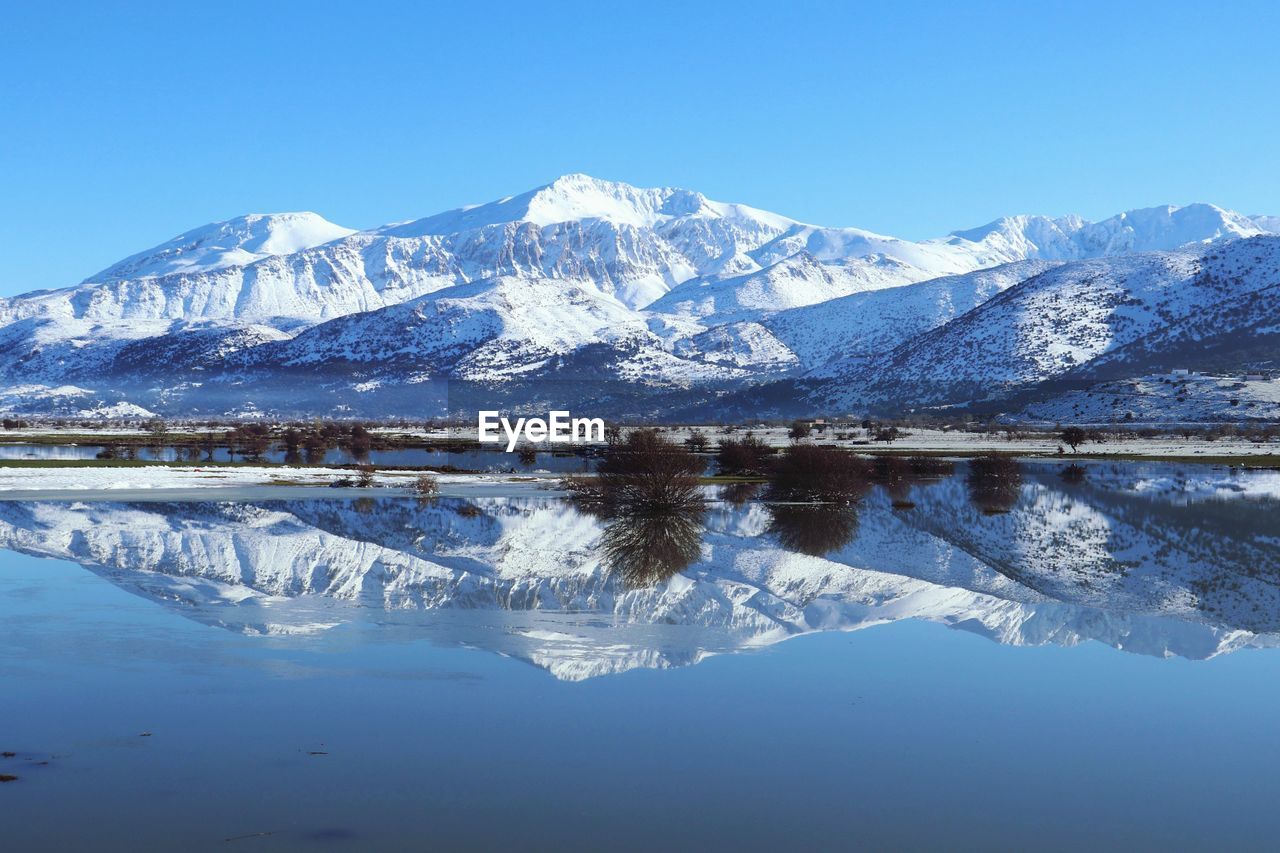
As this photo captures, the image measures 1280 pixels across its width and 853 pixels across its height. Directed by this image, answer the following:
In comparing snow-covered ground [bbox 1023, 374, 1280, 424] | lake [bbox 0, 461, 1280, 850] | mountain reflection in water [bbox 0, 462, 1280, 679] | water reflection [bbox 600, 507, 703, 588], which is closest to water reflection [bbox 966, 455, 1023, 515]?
mountain reflection in water [bbox 0, 462, 1280, 679]

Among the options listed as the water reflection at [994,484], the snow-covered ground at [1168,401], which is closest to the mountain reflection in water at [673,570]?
the water reflection at [994,484]

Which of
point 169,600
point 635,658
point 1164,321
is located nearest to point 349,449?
point 169,600

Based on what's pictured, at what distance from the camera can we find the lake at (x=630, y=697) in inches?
464

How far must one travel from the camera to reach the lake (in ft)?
38.7

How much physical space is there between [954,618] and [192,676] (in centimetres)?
1281

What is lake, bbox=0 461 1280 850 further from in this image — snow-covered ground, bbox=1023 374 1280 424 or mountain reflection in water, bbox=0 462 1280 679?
snow-covered ground, bbox=1023 374 1280 424

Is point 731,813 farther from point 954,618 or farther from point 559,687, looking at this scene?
point 954,618

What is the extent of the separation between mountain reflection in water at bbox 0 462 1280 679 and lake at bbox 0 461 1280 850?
0.49 feet

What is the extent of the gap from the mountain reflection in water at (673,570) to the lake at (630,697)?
5.9 inches

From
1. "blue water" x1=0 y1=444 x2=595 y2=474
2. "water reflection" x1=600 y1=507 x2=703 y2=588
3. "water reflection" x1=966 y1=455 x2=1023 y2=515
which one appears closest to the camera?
"water reflection" x1=600 y1=507 x2=703 y2=588

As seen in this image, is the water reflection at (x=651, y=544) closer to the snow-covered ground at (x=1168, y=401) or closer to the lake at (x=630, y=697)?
the lake at (x=630, y=697)

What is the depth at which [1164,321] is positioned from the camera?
199750 mm

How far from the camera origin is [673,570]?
28.5 m

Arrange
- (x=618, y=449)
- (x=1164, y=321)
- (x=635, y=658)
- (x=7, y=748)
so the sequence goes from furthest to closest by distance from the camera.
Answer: (x=1164, y=321) < (x=618, y=449) < (x=635, y=658) < (x=7, y=748)
